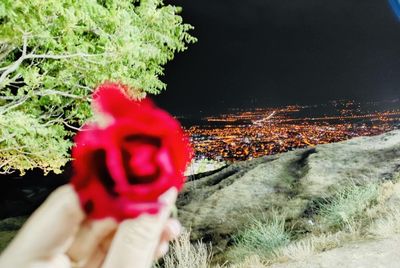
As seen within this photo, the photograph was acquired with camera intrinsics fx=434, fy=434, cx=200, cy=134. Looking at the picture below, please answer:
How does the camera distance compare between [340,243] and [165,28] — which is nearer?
[340,243]

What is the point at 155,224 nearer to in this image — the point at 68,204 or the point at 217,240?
the point at 68,204

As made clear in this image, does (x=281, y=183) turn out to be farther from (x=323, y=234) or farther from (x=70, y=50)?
(x=70, y=50)

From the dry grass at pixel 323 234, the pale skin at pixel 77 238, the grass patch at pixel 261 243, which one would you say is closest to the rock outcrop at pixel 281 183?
the dry grass at pixel 323 234

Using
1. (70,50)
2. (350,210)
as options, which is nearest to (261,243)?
(350,210)

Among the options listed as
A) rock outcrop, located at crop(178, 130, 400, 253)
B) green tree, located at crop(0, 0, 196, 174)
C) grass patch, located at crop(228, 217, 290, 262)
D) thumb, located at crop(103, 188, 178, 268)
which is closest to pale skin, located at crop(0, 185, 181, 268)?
thumb, located at crop(103, 188, 178, 268)

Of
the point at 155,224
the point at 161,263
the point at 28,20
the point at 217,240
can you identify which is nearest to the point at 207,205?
the point at 217,240

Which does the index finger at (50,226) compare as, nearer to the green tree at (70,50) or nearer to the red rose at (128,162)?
the red rose at (128,162)
